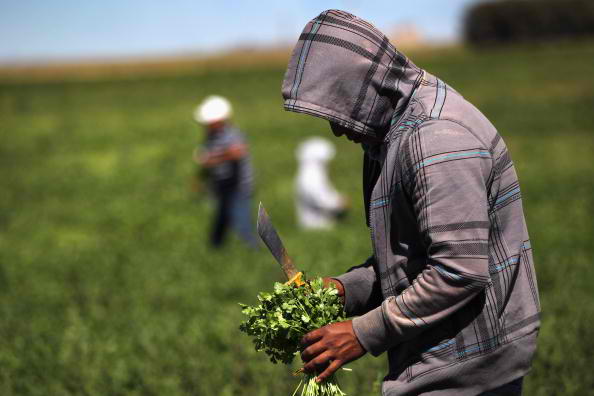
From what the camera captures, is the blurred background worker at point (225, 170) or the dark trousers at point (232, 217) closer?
the blurred background worker at point (225, 170)

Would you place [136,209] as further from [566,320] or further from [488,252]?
[488,252]

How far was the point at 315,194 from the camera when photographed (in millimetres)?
10070

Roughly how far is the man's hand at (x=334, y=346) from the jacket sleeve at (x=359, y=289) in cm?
39

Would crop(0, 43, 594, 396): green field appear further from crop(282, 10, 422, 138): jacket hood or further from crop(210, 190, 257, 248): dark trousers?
crop(282, 10, 422, 138): jacket hood

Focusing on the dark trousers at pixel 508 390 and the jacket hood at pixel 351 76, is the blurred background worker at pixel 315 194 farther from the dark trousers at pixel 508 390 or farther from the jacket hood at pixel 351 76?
the jacket hood at pixel 351 76

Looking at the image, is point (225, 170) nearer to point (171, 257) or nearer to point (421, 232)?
point (171, 257)

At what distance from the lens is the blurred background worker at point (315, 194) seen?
1011cm

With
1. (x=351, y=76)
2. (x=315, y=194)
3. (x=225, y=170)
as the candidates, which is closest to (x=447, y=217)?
(x=351, y=76)

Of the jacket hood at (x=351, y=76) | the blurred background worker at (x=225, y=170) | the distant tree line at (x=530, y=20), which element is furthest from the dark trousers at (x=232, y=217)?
the distant tree line at (x=530, y=20)

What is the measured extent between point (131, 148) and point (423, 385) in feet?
62.0

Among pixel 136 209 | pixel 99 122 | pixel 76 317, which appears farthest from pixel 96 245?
pixel 99 122

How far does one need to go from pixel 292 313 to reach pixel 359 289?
31cm

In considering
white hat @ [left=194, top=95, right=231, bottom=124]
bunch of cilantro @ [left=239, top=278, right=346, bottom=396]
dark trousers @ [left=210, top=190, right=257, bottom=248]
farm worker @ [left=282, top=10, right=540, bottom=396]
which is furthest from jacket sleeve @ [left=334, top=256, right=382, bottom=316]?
dark trousers @ [left=210, top=190, right=257, bottom=248]

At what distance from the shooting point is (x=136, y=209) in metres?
11.9
